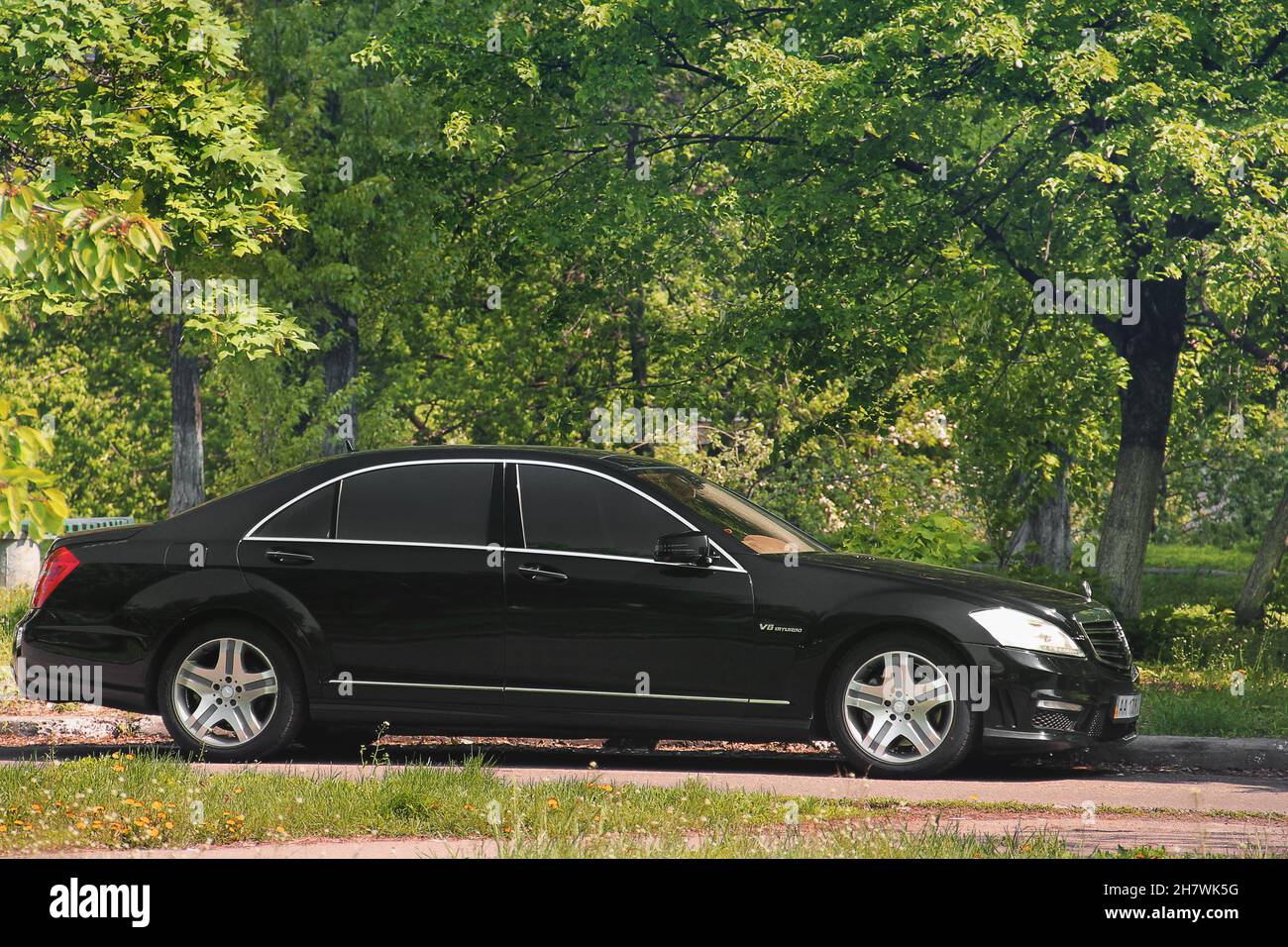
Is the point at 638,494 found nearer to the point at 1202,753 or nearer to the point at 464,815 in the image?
the point at 464,815

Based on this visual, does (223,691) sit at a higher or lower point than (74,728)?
higher

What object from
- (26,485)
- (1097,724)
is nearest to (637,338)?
(1097,724)

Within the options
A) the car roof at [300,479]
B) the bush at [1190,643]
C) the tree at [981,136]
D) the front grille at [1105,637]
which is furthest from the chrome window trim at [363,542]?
the tree at [981,136]

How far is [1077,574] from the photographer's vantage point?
16234 mm

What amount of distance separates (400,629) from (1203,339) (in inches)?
621

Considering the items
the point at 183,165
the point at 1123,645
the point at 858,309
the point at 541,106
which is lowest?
the point at 1123,645

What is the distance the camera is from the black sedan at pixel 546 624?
8.62 metres

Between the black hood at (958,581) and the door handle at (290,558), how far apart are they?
2.78 meters

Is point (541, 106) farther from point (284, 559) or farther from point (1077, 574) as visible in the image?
point (284, 559)

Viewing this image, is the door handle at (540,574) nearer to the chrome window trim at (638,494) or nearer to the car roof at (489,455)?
the chrome window trim at (638,494)

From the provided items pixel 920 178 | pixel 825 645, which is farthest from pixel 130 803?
pixel 920 178

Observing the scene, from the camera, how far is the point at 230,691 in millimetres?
9258

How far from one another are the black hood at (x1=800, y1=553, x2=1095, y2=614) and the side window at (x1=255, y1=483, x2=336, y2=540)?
271 centimetres

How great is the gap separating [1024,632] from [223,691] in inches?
176
